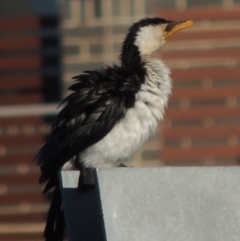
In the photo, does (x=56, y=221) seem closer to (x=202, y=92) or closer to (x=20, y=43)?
(x=202, y=92)

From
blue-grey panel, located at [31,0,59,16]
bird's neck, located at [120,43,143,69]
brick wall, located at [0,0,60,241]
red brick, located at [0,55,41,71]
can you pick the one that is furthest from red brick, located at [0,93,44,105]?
bird's neck, located at [120,43,143,69]

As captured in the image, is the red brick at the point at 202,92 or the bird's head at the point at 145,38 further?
the red brick at the point at 202,92

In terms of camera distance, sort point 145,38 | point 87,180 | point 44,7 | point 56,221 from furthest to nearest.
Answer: point 44,7 < point 145,38 < point 56,221 < point 87,180

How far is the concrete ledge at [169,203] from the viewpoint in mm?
4344

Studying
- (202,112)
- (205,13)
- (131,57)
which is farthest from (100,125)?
(205,13)

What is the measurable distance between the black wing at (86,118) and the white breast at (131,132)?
0.09ft

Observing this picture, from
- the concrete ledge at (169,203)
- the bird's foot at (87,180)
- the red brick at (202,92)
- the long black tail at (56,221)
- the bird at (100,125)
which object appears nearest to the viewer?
the concrete ledge at (169,203)

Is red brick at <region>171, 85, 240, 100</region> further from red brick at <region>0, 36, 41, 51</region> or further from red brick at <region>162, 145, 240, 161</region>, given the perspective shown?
red brick at <region>0, 36, 41, 51</region>

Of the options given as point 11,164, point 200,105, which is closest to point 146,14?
point 200,105

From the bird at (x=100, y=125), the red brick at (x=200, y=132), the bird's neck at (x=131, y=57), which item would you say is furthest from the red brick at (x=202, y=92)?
the bird at (x=100, y=125)

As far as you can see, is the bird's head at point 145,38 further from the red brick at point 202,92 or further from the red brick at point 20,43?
the red brick at point 20,43

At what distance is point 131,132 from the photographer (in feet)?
18.2

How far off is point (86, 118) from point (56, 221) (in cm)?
48

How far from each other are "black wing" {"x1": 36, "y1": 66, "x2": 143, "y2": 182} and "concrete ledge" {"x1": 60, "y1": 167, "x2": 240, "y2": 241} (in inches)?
41.2
